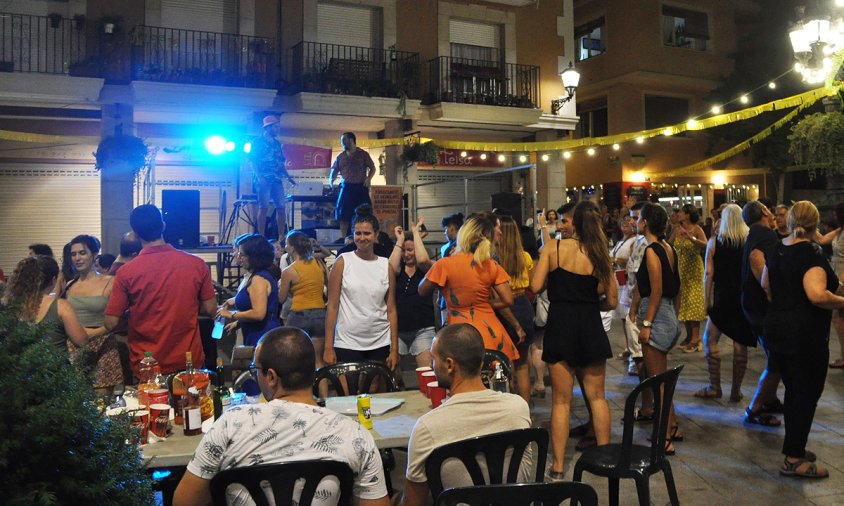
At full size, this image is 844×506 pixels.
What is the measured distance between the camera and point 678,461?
5020mm

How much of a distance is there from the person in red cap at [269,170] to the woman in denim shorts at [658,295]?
291 inches

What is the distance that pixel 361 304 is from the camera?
5109 mm

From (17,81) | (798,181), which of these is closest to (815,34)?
(17,81)

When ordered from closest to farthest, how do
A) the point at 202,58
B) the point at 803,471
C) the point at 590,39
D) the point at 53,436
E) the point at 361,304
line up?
1. the point at 53,436
2. the point at 803,471
3. the point at 361,304
4. the point at 202,58
5. the point at 590,39

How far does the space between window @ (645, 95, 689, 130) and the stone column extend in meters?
15.8

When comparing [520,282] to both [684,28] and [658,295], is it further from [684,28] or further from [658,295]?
[684,28]

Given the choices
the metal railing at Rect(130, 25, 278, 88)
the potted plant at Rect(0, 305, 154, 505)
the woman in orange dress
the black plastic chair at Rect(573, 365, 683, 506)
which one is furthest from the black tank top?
the metal railing at Rect(130, 25, 278, 88)

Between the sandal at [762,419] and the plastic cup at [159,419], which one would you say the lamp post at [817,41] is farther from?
the plastic cup at [159,419]

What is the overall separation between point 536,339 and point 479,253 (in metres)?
2.37

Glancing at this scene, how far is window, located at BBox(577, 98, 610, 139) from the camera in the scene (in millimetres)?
23359

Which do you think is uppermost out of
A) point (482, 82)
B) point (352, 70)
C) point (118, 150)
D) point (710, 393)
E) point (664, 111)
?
point (664, 111)

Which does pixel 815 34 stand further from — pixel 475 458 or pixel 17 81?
pixel 17 81

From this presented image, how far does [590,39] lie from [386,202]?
→ 14519mm

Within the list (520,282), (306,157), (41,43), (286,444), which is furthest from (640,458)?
(41,43)
